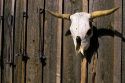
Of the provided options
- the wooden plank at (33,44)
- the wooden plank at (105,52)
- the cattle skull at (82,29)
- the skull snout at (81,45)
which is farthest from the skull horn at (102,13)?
the wooden plank at (33,44)

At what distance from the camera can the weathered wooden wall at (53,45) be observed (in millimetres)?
5180

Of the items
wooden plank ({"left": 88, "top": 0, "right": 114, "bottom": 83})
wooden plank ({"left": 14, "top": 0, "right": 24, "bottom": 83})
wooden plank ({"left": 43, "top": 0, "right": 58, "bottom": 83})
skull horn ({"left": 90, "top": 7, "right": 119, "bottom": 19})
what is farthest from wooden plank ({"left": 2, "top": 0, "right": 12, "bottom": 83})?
skull horn ({"left": 90, "top": 7, "right": 119, "bottom": 19})

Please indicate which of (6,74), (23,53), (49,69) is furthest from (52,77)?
(6,74)

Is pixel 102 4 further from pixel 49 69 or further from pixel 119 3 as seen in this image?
pixel 49 69

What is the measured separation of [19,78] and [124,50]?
7.49 feet

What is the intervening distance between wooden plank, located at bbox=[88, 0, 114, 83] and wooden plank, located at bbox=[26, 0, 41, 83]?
51.0 inches

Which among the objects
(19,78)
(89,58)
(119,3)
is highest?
(119,3)

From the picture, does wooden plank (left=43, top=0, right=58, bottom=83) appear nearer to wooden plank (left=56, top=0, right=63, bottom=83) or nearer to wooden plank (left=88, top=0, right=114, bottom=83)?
wooden plank (left=56, top=0, right=63, bottom=83)

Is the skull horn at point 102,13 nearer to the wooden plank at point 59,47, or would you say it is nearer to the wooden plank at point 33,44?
the wooden plank at point 59,47

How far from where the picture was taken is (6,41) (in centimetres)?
705

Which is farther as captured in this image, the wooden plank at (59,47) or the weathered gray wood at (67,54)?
the wooden plank at (59,47)

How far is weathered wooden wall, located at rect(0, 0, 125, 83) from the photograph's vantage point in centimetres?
518

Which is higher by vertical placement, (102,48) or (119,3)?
(119,3)

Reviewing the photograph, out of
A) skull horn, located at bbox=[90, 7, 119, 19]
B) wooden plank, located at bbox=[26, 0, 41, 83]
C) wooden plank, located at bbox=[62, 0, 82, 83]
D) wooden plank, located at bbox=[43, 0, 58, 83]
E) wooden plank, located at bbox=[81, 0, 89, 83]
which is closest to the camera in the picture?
skull horn, located at bbox=[90, 7, 119, 19]
